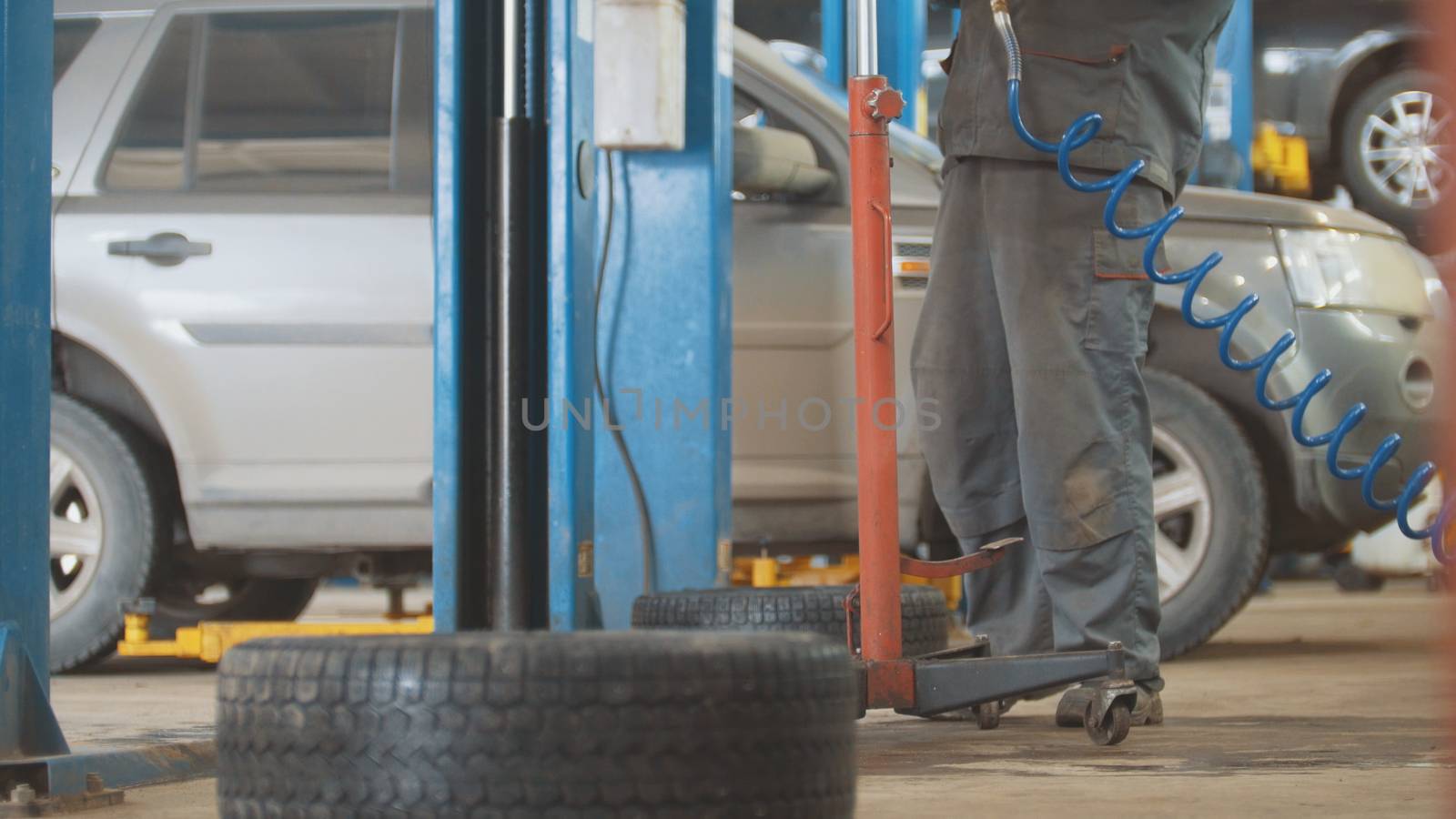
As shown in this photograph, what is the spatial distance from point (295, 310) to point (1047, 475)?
2146 mm

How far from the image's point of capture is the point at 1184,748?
7.91 feet

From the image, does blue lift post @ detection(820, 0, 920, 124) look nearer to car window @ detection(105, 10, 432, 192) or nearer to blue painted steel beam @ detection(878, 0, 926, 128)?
blue painted steel beam @ detection(878, 0, 926, 128)

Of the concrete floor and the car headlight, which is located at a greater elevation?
the car headlight

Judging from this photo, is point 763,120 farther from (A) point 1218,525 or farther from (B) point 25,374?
(B) point 25,374

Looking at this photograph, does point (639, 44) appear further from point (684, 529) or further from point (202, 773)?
point (202, 773)

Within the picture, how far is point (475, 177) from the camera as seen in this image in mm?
3215

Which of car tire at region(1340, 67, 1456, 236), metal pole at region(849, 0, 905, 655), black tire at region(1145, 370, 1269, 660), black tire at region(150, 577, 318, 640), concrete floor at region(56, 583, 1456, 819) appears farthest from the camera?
car tire at region(1340, 67, 1456, 236)

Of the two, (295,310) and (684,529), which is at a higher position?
A: (295,310)

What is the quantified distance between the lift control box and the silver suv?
1.61 feet

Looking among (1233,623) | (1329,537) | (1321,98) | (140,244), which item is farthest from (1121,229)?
(1321,98)

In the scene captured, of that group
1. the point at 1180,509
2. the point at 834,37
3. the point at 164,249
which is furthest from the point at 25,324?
the point at 834,37

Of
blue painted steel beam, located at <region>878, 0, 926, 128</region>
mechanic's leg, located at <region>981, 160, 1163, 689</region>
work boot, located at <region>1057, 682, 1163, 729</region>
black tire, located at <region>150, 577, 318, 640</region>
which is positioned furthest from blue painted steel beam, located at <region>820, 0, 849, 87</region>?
work boot, located at <region>1057, 682, 1163, 729</region>

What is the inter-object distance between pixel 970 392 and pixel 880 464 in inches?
21.1

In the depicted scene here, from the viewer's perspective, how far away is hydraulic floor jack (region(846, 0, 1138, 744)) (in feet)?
7.41
